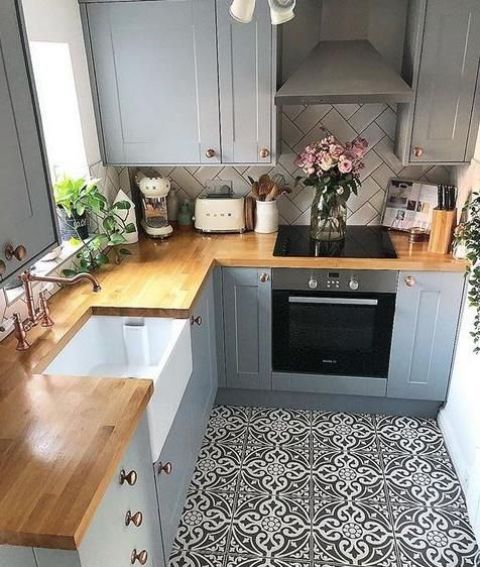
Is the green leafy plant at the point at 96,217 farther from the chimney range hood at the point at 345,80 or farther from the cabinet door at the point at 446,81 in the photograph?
the cabinet door at the point at 446,81

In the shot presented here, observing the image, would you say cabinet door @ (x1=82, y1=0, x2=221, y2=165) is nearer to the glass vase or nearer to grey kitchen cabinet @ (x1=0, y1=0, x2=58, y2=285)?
the glass vase

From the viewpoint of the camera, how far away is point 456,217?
2.37 meters

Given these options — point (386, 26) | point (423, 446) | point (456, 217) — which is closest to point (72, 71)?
point (386, 26)

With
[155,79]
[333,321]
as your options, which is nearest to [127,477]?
[333,321]

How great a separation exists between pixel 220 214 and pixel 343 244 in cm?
67

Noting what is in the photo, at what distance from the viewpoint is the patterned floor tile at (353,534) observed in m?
1.94

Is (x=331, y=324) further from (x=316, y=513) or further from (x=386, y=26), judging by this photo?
(x=386, y=26)

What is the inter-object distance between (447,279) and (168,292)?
1.27 meters

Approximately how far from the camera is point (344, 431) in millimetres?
2604

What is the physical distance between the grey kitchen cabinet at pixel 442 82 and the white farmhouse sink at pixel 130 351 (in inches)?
53.2

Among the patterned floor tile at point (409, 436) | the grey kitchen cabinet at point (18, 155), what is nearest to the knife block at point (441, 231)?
the patterned floor tile at point (409, 436)

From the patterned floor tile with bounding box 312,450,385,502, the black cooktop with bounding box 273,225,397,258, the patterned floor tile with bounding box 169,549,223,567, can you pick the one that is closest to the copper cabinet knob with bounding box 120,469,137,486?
the patterned floor tile with bounding box 169,549,223,567

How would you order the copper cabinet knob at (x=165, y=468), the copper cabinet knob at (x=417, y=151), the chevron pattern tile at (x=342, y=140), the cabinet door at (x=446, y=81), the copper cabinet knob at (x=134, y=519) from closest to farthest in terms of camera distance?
the copper cabinet knob at (x=134, y=519) → the copper cabinet knob at (x=165, y=468) → the cabinet door at (x=446, y=81) → the copper cabinet knob at (x=417, y=151) → the chevron pattern tile at (x=342, y=140)

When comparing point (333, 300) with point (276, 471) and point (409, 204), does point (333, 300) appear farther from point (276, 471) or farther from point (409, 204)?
point (276, 471)
